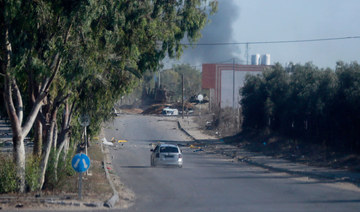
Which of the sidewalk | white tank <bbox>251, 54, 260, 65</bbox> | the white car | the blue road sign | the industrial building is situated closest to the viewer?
the blue road sign

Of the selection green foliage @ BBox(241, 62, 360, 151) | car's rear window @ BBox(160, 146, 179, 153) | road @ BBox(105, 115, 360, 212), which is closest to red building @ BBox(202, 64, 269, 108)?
green foliage @ BBox(241, 62, 360, 151)

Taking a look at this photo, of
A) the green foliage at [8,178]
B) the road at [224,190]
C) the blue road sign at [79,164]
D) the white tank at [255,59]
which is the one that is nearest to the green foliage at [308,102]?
the road at [224,190]

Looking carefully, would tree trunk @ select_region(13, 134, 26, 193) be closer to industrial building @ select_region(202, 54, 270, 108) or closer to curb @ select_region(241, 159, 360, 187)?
curb @ select_region(241, 159, 360, 187)

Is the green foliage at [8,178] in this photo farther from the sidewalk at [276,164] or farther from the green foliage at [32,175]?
the sidewalk at [276,164]

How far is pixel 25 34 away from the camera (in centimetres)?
1215

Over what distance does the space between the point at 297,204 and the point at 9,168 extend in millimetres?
8544

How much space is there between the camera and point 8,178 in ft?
45.6

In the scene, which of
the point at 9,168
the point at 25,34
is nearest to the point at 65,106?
the point at 9,168

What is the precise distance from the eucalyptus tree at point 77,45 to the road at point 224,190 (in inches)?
161

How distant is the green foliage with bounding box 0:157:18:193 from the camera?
45.6 feet

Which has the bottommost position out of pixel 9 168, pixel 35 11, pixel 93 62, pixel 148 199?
pixel 148 199

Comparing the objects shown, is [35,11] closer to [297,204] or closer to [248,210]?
[248,210]

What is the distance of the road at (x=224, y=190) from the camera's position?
45.1ft

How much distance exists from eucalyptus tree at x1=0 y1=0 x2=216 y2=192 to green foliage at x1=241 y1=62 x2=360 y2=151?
14226 millimetres
